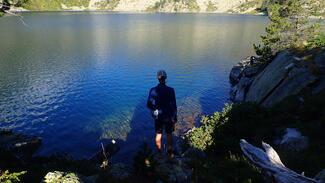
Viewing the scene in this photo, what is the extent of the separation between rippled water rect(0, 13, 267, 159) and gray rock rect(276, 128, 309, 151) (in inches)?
547

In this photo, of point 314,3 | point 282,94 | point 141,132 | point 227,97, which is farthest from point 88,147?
point 314,3

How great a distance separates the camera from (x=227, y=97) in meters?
40.0

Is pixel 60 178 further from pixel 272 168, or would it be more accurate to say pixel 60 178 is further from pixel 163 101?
pixel 272 168

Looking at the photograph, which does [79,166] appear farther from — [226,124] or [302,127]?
[302,127]

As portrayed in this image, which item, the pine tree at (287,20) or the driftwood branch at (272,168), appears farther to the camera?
the pine tree at (287,20)

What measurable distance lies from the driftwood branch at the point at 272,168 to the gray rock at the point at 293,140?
687cm

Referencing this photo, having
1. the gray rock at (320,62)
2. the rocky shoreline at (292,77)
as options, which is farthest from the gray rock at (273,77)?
the gray rock at (320,62)

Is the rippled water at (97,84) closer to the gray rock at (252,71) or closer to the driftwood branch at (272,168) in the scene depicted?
the gray rock at (252,71)

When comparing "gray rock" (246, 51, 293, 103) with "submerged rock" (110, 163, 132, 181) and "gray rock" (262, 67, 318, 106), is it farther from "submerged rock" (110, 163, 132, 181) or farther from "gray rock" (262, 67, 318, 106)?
"submerged rock" (110, 163, 132, 181)

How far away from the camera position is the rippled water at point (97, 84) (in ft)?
97.4

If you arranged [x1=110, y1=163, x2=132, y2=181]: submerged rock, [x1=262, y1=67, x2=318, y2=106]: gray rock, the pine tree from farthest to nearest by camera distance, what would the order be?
1. the pine tree
2. [x1=262, y1=67, x2=318, y2=106]: gray rock
3. [x1=110, y1=163, x2=132, y2=181]: submerged rock

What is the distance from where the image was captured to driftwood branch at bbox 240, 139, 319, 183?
5349 millimetres

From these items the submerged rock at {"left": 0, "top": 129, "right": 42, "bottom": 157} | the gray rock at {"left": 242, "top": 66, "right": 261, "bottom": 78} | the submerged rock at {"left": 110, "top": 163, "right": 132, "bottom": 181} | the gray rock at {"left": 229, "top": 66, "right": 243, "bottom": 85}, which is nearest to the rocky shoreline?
the gray rock at {"left": 242, "top": 66, "right": 261, "bottom": 78}

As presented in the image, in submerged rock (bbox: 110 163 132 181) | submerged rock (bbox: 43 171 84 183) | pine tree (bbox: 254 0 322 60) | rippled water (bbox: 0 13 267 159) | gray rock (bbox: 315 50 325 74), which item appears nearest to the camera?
submerged rock (bbox: 43 171 84 183)
